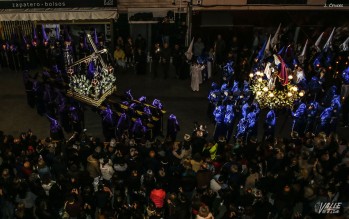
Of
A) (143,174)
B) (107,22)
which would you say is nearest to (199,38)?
(107,22)

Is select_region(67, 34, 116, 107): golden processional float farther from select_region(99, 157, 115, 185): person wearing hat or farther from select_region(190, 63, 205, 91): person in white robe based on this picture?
select_region(99, 157, 115, 185): person wearing hat

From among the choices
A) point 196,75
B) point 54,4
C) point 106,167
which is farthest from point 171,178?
point 54,4

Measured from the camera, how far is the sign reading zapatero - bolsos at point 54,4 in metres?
18.5

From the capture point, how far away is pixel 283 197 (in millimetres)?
10375

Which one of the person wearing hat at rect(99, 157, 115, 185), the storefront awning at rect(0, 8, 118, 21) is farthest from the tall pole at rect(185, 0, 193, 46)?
the person wearing hat at rect(99, 157, 115, 185)

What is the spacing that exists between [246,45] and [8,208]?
43.7 feet

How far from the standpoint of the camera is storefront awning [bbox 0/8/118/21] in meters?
18.6

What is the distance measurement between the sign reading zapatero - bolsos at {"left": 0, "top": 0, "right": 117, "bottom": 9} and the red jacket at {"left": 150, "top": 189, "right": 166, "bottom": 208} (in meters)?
10.8

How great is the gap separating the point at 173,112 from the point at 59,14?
6.71 metres

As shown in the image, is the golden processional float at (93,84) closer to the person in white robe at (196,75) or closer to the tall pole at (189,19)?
the person in white robe at (196,75)

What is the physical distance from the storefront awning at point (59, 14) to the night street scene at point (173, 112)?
0.04 metres

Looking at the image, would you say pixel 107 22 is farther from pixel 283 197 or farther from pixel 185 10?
pixel 283 197

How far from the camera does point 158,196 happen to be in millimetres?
10500

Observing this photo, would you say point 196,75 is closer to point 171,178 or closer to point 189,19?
point 189,19
